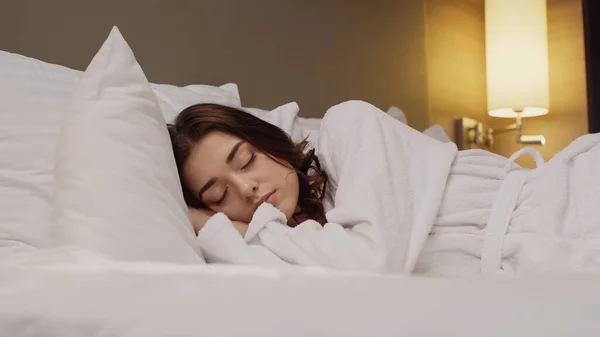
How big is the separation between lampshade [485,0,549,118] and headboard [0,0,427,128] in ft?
0.99

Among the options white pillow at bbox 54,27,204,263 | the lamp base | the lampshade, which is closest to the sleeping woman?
white pillow at bbox 54,27,204,263

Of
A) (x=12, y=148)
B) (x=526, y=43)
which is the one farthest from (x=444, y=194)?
(x=526, y=43)

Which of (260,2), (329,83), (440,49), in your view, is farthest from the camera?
(440,49)

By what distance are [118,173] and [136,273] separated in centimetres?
26

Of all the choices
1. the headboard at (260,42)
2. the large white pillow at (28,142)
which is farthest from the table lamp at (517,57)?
the large white pillow at (28,142)

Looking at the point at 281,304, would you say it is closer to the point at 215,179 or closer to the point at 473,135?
the point at 215,179

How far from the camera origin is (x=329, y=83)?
76.3 inches

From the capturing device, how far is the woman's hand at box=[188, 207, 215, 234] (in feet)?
3.02

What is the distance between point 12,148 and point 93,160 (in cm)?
22

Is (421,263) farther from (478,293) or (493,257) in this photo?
(478,293)

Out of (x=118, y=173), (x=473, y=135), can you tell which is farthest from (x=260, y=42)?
(x=473, y=135)

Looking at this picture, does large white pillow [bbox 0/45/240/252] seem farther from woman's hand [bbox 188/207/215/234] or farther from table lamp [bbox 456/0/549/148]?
table lamp [bbox 456/0/549/148]

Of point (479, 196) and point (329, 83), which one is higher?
point (329, 83)

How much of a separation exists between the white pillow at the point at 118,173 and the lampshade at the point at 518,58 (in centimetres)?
186
